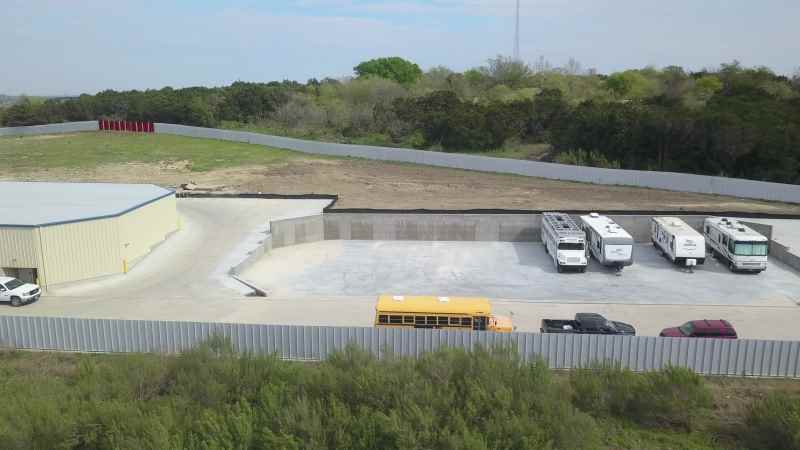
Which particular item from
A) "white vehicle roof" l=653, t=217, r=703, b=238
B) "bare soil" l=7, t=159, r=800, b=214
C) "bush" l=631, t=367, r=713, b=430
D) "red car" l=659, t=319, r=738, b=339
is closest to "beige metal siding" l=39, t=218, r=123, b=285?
"bare soil" l=7, t=159, r=800, b=214

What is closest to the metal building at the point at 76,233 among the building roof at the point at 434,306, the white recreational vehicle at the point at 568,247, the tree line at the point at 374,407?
the tree line at the point at 374,407

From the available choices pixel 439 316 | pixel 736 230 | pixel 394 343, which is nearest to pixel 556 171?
pixel 736 230

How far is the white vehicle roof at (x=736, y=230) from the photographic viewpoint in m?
29.0

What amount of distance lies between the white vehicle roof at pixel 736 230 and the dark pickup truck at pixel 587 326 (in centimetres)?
1086

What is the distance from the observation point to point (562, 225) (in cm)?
3109

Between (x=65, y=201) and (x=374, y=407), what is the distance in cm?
2455

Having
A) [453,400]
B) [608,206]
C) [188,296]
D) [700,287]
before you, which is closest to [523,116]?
[608,206]

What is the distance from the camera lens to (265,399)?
13141 mm

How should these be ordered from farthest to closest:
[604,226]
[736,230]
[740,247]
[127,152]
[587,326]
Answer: [127,152]
[604,226]
[736,230]
[740,247]
[587,326]

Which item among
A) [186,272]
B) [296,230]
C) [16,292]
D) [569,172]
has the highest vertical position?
[569,172]

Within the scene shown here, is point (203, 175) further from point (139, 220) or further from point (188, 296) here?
point (188, 296)

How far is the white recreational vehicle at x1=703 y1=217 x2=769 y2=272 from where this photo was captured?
1128 inches

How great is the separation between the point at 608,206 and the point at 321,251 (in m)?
17.9

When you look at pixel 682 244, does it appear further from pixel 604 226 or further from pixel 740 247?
pixel 604 226
